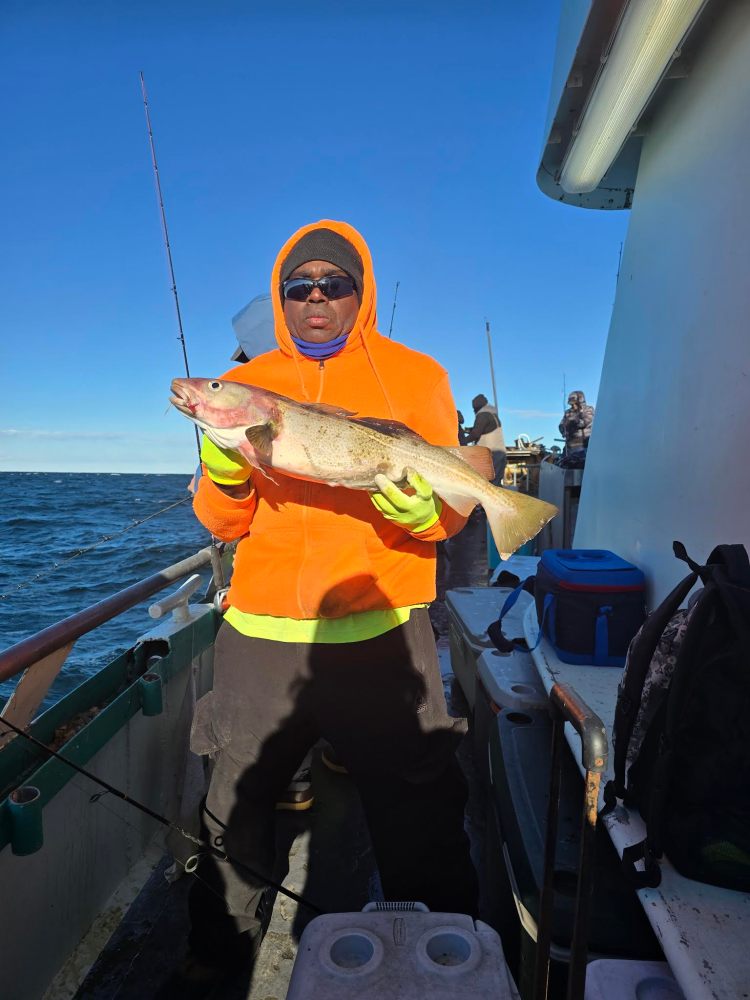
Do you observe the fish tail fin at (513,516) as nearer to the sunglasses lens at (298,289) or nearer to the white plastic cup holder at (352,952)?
the sunglasses lens at (298,289)

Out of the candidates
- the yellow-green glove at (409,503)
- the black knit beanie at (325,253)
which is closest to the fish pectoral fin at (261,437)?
the yellow-green glove at (409,503)

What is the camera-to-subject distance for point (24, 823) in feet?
7.07

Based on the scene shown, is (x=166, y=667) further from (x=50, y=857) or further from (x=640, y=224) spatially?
(x=640, y=224)

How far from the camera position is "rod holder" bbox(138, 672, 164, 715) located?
3.25 meters

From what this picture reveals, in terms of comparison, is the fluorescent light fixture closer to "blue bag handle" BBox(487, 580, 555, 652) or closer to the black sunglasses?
the black sunglasses

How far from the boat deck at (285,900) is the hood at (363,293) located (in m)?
2.76

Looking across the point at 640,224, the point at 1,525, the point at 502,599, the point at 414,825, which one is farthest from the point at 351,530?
the point at 1,525

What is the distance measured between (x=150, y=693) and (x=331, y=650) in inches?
60.5

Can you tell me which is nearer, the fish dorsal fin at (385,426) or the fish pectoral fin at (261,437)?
the fish pectoral fin at (261,437)

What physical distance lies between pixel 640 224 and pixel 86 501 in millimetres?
47674

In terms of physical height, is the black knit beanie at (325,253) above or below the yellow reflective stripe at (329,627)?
above

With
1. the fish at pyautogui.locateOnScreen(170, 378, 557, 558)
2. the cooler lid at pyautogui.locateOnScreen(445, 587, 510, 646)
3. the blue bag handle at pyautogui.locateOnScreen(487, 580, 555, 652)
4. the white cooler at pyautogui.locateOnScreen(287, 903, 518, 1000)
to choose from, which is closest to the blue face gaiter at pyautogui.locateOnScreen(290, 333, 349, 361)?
the fish at pyautogui.locateOnScreen(170, 378, 557, 558)

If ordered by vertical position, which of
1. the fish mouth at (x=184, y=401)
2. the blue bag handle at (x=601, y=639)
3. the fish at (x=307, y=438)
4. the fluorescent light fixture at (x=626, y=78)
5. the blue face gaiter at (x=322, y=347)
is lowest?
the blue bag handle at (x=601, y=639)

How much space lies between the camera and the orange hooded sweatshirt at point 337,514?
2314mm
